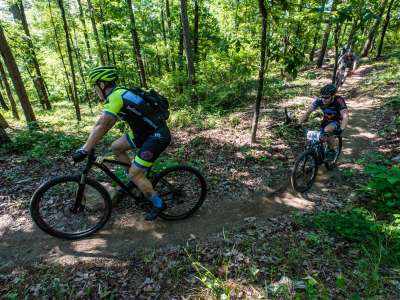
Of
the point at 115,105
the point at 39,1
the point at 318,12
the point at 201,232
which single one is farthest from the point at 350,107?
the point at 39,1

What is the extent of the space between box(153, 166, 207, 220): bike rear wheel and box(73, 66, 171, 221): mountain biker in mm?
364

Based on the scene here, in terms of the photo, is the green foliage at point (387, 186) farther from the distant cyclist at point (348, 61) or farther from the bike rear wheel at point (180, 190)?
the distant cyclist at point (348, 61)

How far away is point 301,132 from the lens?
9.14 m

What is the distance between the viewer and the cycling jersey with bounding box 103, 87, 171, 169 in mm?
3887

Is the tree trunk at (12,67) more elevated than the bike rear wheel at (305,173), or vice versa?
the tree trunk at (12,67)

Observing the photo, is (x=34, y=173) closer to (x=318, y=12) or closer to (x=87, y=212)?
(x=87, y=212)

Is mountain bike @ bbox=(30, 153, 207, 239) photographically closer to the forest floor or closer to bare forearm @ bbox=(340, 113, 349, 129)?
the forest floor

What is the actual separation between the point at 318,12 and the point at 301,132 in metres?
4.37

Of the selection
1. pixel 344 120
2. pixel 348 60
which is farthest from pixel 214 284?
pixel 348 60

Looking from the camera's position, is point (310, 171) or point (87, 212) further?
point (310, 171)

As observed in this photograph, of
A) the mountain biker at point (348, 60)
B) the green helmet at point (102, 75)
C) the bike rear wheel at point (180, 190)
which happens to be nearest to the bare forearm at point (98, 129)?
the green helmet at point (102, 75)

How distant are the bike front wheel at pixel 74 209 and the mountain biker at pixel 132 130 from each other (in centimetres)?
75

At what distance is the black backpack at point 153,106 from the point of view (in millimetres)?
4102

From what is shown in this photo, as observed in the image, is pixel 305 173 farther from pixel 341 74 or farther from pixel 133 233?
pixel 341 74
